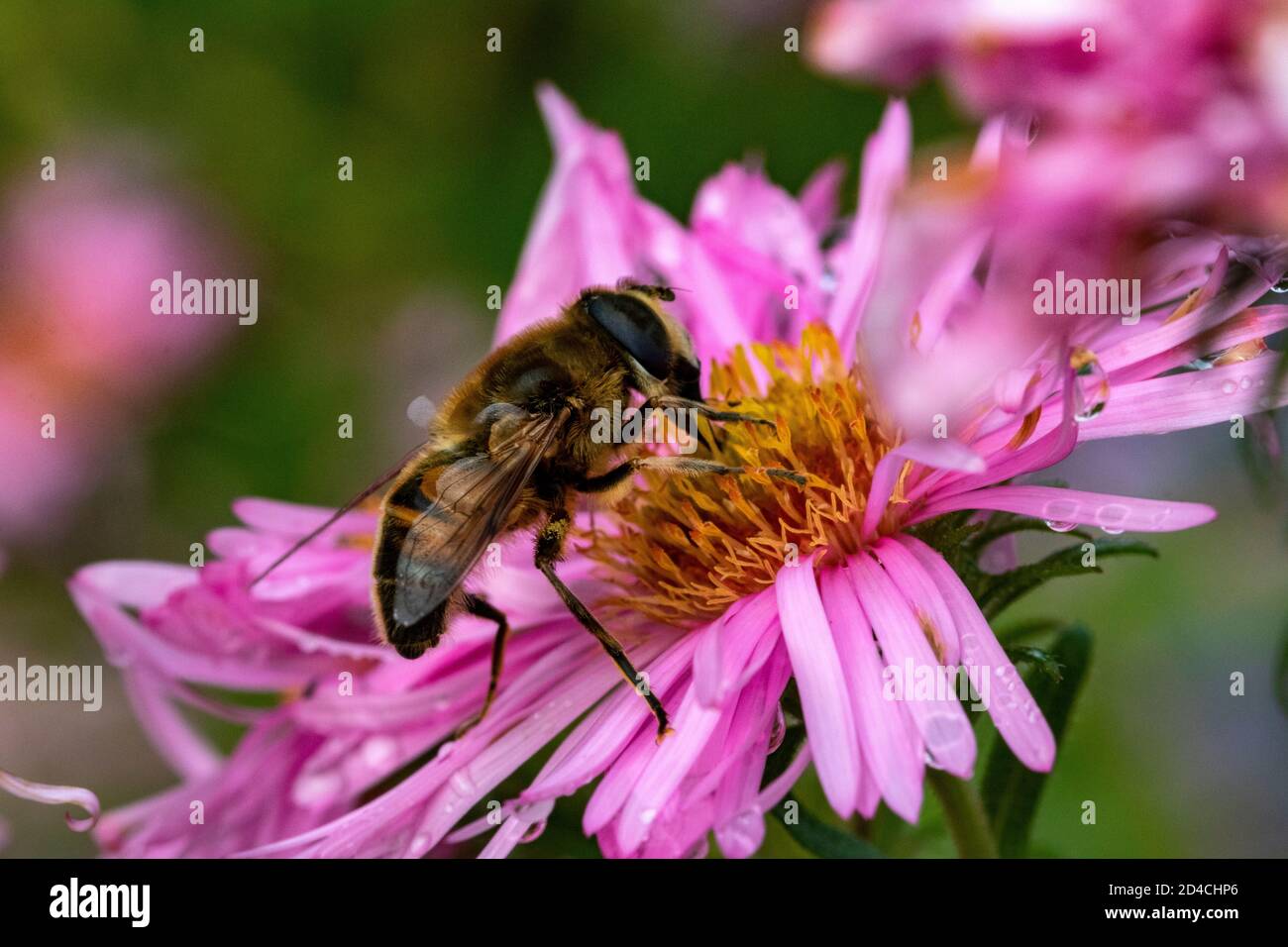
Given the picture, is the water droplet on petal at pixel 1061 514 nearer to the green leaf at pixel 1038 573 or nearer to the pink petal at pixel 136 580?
the green leaf at pixel 1038 573

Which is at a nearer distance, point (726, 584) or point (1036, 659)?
point (1036, 659)

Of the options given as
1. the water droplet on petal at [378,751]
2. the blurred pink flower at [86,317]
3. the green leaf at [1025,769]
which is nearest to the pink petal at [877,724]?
the green leaf at [1025,769]

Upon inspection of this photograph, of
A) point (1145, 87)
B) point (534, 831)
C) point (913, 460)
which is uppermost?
point (1145, 87)

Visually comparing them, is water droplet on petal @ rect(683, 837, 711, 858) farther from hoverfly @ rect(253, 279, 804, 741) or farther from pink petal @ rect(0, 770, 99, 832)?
pink petal @ rect(0, 770, 99, 832)

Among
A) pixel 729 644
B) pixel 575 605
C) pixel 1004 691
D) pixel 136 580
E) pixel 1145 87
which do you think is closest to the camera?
pixel 1145 87

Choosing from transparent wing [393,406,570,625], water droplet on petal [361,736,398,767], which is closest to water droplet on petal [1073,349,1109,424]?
transparent wing [393,406,570,625]

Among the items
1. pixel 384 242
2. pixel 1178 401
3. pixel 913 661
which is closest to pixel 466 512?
pixel 913 661

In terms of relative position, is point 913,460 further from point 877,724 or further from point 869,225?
point 869,225
